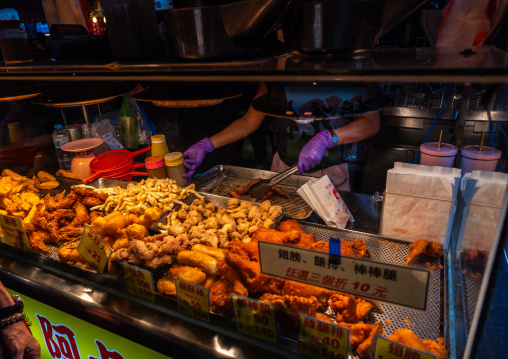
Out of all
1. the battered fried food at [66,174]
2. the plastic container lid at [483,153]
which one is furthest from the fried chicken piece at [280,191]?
the battered fried food at [66,174]

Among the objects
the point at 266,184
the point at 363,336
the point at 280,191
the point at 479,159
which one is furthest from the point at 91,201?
the point at 479,159

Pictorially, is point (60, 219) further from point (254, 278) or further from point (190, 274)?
point (254, 278)

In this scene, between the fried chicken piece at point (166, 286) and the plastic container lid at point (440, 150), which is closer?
the fried chicken piece at point (166, 286)

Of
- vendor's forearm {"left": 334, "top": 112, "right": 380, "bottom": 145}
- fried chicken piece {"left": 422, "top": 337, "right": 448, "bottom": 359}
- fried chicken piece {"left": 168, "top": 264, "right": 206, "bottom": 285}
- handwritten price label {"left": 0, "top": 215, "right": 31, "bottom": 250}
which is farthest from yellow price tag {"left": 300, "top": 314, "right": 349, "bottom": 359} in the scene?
vendor's forearm {"left": 334, "top": 112, "right": 380, "bottom": 145}

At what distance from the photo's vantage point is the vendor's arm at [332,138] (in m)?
2.90

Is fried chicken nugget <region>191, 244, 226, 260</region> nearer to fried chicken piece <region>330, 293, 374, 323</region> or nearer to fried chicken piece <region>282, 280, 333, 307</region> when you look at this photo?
fried chicken piece <region>282, 280, 333, 307</region>

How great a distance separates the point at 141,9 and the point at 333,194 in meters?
1.54

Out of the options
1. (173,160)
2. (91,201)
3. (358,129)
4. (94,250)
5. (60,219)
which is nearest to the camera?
(94,250)

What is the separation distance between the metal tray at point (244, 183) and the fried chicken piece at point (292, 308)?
3.23ft

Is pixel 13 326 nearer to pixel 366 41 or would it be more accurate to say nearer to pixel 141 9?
pixel 141 9

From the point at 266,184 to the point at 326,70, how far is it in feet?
5.57

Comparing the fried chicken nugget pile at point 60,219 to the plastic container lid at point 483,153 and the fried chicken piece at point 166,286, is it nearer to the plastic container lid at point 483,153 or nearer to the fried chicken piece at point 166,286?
the fried chicken piece at point 166,286

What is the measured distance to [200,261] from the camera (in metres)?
1.71

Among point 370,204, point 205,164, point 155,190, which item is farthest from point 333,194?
point 205,164
